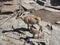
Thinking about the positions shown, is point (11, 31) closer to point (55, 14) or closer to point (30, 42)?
point (30, 42)

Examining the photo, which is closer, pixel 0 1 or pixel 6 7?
pixel 6 7

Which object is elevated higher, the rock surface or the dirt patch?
the rock surface

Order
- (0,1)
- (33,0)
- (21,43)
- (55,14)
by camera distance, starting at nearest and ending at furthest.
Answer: (21,43) → (55,14) → (0,1) → (33,0)

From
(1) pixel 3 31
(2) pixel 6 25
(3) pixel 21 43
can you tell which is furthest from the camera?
(2) pixel 6 25

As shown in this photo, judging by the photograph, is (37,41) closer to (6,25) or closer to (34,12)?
(6,25)

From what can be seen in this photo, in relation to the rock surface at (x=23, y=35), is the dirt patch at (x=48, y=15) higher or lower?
lower

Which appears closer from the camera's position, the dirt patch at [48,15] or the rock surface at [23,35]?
the rock surface at [23,35]

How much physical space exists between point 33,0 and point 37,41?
1063 cm

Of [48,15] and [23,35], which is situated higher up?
[23,35]

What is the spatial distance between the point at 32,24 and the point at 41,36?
3.68 feet

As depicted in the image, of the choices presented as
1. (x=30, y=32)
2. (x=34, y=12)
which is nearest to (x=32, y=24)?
(x=30, y=32)

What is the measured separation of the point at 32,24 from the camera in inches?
391

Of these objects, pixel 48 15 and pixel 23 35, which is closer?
pixel 23 35

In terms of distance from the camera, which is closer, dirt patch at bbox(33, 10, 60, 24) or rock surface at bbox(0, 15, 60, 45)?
rock surface at bbox(0, 15, 60, 45)
